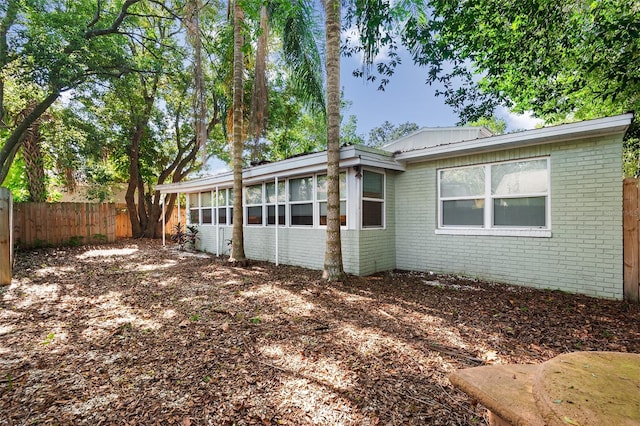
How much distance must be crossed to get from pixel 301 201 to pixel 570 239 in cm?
572

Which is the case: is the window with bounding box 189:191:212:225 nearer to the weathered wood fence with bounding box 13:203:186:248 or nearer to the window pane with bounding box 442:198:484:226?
the weathered wood fence with bounding box 13:203:186:248

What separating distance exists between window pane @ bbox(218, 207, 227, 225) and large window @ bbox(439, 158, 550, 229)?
23.8 ft

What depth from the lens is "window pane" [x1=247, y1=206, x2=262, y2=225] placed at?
9.16 metres

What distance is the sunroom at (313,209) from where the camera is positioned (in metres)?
6.59

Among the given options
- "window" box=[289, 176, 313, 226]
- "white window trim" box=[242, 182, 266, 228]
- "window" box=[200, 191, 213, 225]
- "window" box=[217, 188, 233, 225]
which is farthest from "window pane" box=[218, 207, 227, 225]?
"window" box=[289, 176, 313, 226]

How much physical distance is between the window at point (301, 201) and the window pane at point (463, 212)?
3.31 m

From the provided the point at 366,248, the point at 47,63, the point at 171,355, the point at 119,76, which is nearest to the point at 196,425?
the point at 171,355

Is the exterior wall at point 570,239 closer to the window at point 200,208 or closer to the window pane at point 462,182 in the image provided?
the window pane at point 462,182

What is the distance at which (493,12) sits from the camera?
8.13 metres

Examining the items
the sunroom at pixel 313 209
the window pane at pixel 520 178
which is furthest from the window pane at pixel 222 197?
A: the window pane at pixel 520 178

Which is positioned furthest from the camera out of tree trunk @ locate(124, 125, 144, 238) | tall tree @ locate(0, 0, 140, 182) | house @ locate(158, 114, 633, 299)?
tree trunk @ locate(124, 125, 144, 238)

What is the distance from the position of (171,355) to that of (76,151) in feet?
38.1

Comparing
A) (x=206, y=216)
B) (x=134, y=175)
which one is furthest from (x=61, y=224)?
(x=206, y=216)

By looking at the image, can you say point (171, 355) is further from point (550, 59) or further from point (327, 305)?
point (550, 59)
